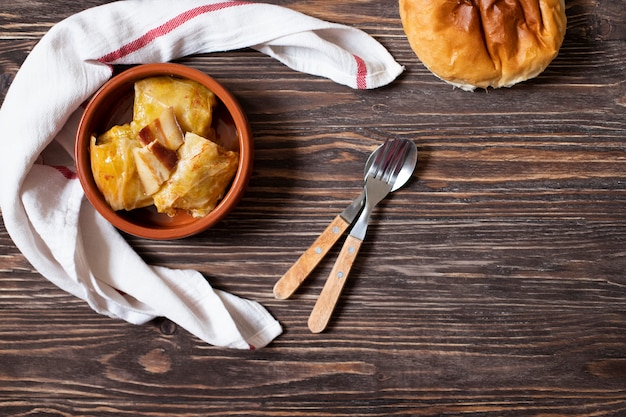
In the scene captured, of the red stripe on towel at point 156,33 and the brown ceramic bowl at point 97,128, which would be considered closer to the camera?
the brown ceramic bowl at point 97,128

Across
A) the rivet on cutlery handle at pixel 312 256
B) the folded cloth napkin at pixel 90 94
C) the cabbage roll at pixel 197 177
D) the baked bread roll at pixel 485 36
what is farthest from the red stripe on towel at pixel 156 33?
the rivet on cutlery handle at pixel 312 256

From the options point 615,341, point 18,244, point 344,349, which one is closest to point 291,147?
point 344,349

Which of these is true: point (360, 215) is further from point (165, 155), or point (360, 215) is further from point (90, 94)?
point (90, 94)

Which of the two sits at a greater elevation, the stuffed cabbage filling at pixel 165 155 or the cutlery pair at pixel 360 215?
the stuffed cabbage filling at pixel 165 155

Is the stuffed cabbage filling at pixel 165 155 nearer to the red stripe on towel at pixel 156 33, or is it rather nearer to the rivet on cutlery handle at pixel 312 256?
the red stripe on towel at pixel 156 33

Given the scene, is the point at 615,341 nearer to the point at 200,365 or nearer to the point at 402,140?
the point at 402,140

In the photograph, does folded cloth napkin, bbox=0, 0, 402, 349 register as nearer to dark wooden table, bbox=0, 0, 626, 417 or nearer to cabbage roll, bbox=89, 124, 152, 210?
dark wooden table, bbox=0, 0, 626, 417
